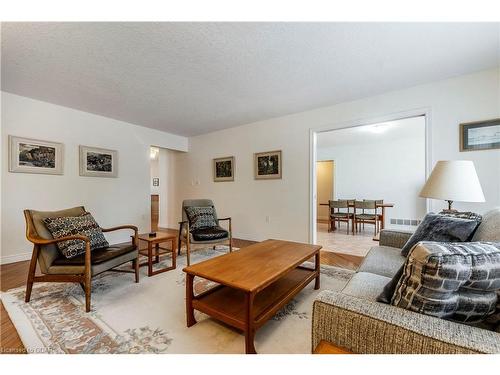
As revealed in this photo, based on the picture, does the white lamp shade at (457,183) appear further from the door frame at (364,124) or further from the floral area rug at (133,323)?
the floral area rug at (133,323)

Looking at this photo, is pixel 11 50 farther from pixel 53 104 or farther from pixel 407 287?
pixel 407 287

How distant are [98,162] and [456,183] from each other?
4.79 meters

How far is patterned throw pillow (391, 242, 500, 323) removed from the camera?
0.71 m

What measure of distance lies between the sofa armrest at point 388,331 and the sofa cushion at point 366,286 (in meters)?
0.41

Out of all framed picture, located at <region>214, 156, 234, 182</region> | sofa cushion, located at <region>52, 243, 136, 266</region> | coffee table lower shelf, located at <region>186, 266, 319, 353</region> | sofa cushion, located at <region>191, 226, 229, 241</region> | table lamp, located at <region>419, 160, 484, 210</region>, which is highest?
framed picture, located at <region>214, 156, 234, 182</region>

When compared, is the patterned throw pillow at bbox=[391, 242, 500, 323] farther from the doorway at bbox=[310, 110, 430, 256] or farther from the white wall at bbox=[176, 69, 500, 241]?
the doorway at bbox=[310, 110, 430, 256]

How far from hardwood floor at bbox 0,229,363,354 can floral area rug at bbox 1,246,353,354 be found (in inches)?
1.6

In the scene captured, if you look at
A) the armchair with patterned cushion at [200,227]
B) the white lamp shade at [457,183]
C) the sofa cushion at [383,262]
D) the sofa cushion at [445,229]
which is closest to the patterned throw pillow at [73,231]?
the armchair with patterned cushion at [200,227]

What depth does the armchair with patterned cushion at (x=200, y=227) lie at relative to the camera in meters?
2.93

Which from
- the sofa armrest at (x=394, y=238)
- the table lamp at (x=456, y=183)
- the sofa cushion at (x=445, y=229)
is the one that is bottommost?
the sofa armrest at (x=394, y=238)

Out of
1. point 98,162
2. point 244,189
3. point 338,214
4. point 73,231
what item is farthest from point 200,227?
point 338,214

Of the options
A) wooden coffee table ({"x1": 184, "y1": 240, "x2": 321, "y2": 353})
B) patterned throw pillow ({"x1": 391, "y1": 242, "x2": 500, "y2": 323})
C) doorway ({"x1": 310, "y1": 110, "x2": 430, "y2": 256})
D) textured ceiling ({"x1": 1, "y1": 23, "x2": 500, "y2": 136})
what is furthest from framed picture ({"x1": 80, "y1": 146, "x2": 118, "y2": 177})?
patterned throw pillow ({"x1": 391, "y1": 242, "x2": 500, "y2": 323})

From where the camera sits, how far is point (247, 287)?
1.31 metres

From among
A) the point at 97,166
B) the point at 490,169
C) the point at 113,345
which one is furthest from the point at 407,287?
the point at 97,166
